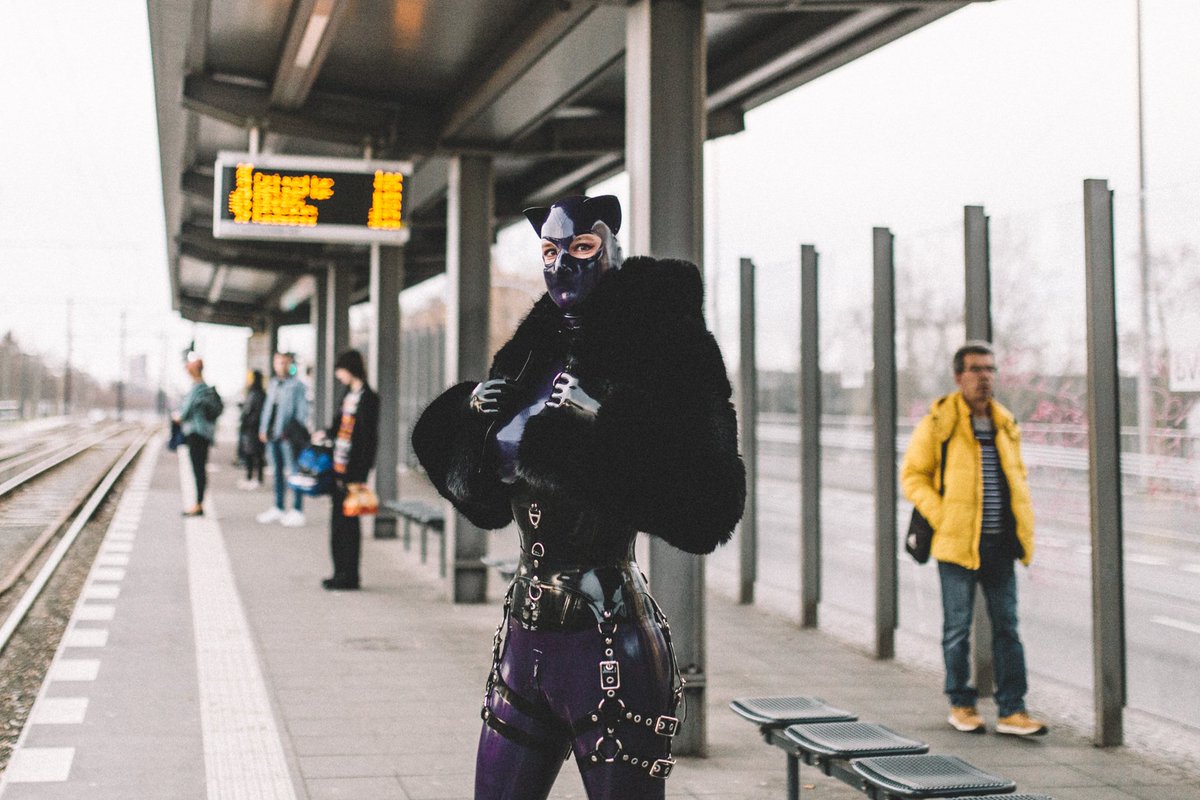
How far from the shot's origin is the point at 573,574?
9.77 ft

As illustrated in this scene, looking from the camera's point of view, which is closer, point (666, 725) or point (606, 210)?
point (666, 725)

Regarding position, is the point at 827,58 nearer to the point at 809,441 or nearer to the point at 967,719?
the point at 809,441

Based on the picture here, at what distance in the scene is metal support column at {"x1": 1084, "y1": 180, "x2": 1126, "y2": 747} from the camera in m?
6.86

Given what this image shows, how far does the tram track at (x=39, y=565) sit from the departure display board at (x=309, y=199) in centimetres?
330

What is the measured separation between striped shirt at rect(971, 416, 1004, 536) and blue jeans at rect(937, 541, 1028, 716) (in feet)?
0.36

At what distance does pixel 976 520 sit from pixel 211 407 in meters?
12.1

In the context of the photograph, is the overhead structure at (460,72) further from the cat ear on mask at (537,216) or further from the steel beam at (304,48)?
the cat ear on mask at (537,216)

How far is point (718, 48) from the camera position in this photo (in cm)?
919

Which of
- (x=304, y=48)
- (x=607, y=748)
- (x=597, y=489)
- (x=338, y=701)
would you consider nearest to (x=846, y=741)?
(x=607, y=748)

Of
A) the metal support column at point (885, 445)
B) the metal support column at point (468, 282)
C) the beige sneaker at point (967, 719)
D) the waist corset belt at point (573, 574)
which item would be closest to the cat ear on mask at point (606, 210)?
the waist corset belt at point (573, 574)

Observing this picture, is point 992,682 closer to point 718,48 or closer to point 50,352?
point 718,48

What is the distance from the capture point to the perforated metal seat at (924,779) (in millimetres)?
4113

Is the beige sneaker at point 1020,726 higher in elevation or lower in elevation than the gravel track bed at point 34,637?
lower

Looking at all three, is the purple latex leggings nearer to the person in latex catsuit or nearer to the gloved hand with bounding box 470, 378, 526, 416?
the person in latex catsuit
